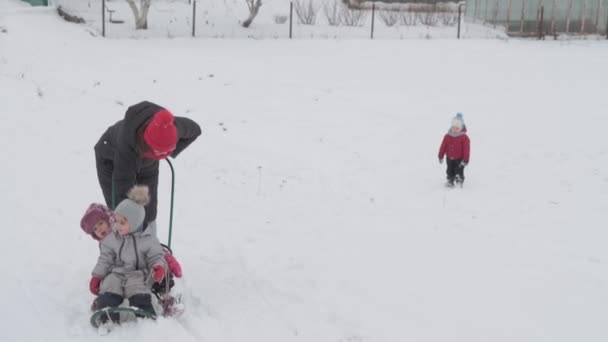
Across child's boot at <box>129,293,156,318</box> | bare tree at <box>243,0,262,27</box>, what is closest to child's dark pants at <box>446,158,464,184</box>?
child's boot at <box>129,293,156,318</box>

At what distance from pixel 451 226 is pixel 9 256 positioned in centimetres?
505

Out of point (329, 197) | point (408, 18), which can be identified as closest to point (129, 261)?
point (329, 197)

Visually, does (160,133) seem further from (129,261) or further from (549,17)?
(549,17)

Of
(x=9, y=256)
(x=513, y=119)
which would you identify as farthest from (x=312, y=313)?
(x=513, y=119)

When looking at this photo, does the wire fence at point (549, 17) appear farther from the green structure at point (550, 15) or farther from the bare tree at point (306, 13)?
the bare tree at point (306, 13)

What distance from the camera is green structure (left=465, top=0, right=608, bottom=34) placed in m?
27.5

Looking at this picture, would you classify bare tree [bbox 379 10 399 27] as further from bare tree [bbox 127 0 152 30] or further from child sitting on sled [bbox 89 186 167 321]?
child sitting on sled [bbox 89 186 167 321]

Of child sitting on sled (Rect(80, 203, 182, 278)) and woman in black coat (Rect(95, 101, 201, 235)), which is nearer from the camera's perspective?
woman in black coat (Rect(95, 101, 201, 235))

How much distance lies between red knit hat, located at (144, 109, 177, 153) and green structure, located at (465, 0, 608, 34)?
25.9 meters

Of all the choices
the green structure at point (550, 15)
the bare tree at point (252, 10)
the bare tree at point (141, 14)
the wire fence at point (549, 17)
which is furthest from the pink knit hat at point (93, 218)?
the green structure at point (550, 15)

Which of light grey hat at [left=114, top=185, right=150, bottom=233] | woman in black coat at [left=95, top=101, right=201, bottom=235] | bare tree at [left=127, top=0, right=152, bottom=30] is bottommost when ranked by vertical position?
light grey hat at [left=114, top=185, right=150, bottom=233]

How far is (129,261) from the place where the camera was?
470 centimetres

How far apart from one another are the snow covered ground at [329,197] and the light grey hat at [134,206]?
742mm

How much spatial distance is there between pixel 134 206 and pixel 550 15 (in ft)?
90.4
